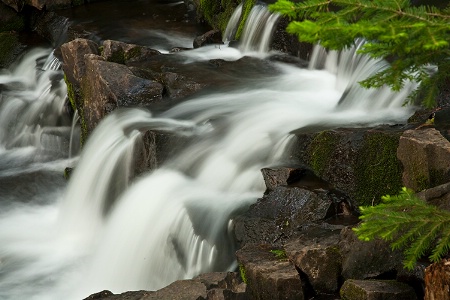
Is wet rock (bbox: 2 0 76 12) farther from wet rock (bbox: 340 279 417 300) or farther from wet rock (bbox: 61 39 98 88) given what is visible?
wet rock (bbox: 340 279 417 300)

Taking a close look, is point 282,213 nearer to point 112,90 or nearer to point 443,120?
point 443,120

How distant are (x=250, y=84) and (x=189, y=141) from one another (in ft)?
6.22

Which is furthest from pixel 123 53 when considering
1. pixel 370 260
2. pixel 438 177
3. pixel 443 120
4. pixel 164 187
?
pixel 370 260

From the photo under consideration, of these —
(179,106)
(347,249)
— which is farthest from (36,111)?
(347,249)

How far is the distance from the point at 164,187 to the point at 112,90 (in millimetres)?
2456

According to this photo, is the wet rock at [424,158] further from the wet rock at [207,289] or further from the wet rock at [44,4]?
the wet rock at [44,4]

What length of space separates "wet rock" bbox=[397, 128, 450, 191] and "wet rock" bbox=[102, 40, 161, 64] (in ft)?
19.9

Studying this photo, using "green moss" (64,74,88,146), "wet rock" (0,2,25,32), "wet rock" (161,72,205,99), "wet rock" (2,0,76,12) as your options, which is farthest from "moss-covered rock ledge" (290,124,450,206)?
"wet rock" (0,2,25,32)

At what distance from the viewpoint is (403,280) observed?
14.4ft

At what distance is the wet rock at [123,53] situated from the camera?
10.8 metres

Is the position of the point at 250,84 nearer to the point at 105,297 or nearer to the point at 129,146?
the point at 129,146

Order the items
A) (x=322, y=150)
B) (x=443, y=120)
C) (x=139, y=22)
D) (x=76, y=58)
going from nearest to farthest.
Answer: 1. (x=443, y=120)
2. (x=322, y=150)
3. (x=76, y=58)
4. (x=139, y=22)

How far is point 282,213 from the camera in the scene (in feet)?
19.6

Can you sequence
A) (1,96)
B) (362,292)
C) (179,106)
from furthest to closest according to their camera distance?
(1,96)
(179,106)
(362,292)
